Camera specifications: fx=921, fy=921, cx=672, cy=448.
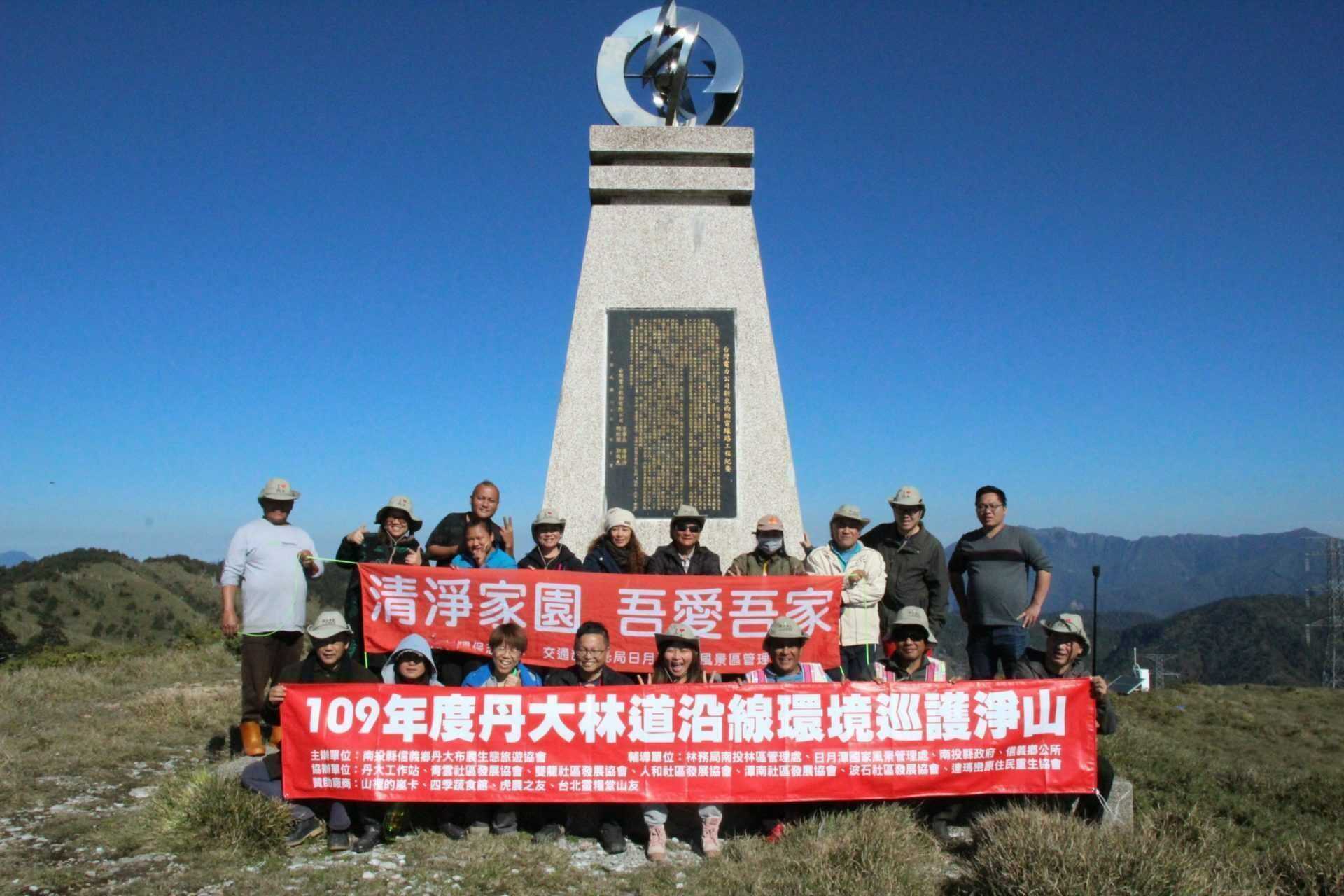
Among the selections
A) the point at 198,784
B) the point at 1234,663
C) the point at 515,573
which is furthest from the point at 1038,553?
the point at 1234,663

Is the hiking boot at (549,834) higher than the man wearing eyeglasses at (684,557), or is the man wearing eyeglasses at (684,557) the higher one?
the man wearing eyeglasses at (684,557)

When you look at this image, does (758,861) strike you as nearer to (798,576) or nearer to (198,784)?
(798,576)

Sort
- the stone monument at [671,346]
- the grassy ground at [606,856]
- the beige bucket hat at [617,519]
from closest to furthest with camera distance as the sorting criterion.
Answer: the grassy ground at [606,856] → the beige bucket hat at [617,519] → the stone monument at [671,346]

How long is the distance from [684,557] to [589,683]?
5.25 ft

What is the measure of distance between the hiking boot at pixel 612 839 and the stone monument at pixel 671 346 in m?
3.32

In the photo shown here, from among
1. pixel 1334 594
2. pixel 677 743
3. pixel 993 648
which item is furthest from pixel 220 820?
pixel 1334 594

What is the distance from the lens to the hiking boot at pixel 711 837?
467 centimetres

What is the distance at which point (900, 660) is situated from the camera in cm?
527

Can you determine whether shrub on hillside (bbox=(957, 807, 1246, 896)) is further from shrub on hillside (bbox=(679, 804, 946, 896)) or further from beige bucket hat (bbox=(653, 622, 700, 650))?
beige bucket hat (bbox=(653, 622, 700, 650))

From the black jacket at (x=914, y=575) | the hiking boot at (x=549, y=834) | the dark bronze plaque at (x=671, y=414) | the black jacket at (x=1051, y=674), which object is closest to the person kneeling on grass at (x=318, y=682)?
the hiking boot at (x=549, y=834)

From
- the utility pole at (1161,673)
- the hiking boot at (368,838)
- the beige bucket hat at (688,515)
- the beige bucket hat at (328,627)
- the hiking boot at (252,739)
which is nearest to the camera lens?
the hiking boot at (368,838)

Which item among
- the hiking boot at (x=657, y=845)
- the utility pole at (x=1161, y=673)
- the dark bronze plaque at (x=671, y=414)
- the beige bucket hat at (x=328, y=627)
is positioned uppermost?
A: the dark bronze plaque at (x=671, y=414)

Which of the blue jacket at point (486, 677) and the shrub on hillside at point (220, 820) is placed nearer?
the shrub on hillside at point (220, 820)

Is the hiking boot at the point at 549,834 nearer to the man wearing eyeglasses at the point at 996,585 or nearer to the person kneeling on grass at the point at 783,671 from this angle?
the person kneeling on grass at the point at 783,671
